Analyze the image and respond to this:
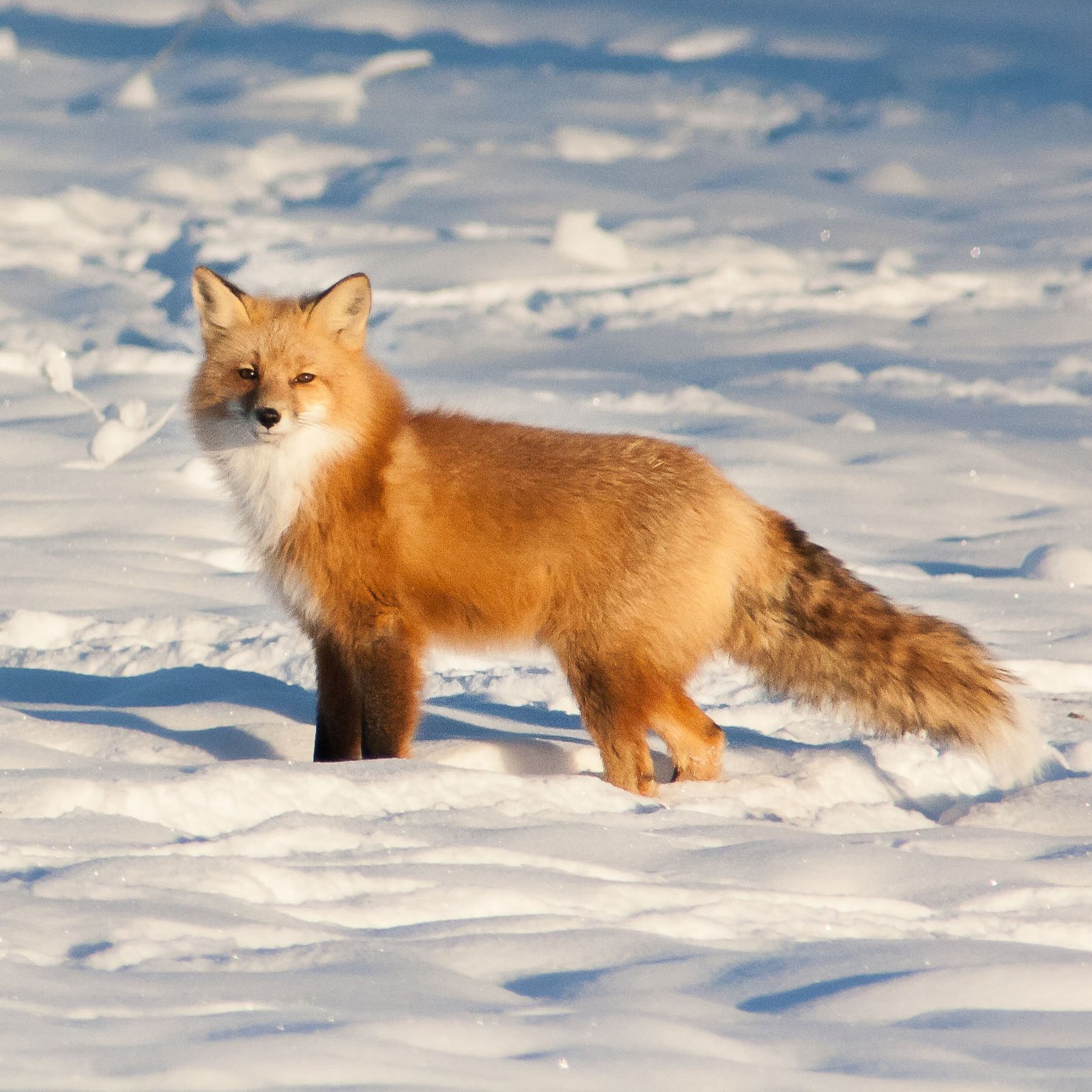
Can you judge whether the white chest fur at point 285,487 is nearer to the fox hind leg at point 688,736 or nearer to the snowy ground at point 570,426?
the snowy ground at point 570,426

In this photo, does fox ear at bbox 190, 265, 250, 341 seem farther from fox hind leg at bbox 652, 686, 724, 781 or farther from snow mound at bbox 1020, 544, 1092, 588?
snow mound at bbox 1020, 544, 1092, 588

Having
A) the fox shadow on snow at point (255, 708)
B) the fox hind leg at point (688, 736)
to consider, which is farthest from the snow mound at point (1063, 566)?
the fox hind leg at point (688, 736)

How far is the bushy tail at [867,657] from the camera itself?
4.57 meters

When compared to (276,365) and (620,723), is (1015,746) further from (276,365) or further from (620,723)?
(276,365)

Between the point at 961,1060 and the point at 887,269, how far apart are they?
467 inches

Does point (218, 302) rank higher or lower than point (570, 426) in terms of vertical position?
higher

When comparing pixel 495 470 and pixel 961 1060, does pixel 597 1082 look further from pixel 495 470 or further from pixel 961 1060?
pixel 495 470

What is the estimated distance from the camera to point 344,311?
16.2 feet

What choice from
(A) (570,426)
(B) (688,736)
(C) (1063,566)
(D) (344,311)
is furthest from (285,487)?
(A) (570,426)

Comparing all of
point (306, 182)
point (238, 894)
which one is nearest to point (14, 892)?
point (238, 894)

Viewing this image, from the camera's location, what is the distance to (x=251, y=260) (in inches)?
500

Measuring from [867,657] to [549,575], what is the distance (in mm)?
1044

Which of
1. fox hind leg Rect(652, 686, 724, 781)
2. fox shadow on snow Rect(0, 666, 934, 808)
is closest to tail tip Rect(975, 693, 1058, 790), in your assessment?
fox shadow on snow Rect(0, 666, 934, 808)

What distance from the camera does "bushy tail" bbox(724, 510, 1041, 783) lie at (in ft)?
15.0
